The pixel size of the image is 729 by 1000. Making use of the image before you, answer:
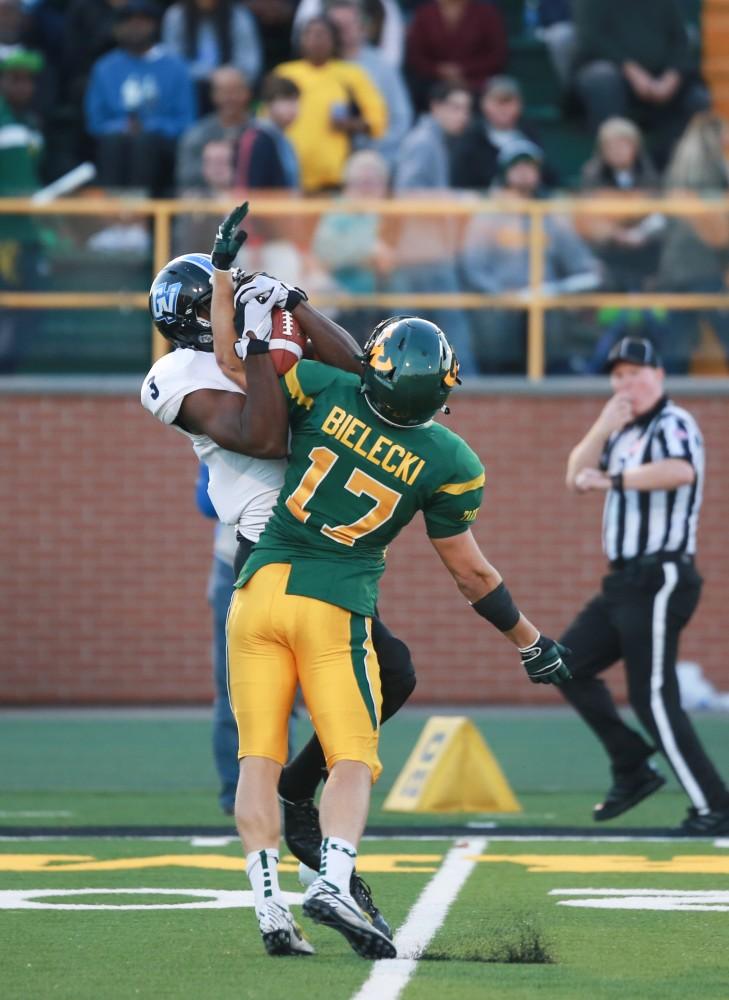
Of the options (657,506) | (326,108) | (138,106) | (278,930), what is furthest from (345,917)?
(138,106)

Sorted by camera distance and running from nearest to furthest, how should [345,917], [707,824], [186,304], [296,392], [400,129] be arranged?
[345,917] → [296,392] → [186,304] → [707,824] → [400,129]

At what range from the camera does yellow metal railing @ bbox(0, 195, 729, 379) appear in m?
14.1

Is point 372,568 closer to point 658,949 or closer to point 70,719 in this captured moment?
point 658,949

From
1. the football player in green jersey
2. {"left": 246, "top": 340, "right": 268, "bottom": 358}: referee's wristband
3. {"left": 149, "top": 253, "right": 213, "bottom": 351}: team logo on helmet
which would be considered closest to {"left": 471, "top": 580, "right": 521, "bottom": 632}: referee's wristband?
the football player in green jersey

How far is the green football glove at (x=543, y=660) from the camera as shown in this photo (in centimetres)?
592

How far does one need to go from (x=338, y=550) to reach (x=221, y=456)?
0.68m

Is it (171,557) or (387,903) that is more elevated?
(387,903)

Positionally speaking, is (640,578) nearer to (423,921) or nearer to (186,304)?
(423,921)

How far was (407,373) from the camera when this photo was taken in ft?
17.9

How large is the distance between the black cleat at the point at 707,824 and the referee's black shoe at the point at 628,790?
33cm

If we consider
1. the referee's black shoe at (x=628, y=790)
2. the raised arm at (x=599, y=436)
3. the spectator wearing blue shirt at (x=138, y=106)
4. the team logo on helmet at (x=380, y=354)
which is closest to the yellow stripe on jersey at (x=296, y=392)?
the team logo on helmet at (x=380, y=354)

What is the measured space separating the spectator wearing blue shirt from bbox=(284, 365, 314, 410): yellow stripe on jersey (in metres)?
9.53

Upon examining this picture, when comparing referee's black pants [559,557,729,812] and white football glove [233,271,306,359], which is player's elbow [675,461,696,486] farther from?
white football glove [233,271,306,359]

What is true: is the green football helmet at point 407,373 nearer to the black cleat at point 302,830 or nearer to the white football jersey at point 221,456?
the white football jersey at point 221,456
